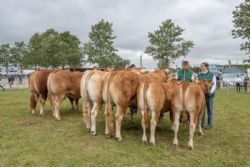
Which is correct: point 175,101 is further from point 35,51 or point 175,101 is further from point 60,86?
point 35,51

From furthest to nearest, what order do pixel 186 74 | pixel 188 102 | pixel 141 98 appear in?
1. pixel 186 74
2. pixel 141 98
3. pixel 188 102

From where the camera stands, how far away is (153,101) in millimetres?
6652

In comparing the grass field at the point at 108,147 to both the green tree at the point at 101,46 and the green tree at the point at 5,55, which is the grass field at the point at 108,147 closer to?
the green tree at the point at 101,46

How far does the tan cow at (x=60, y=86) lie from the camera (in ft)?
31.0

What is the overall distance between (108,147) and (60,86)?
3.62m

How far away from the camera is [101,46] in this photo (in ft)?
127

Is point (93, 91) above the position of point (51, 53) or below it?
below

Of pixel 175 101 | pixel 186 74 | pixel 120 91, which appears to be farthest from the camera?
pixel 186 74

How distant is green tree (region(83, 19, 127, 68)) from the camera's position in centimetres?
3853

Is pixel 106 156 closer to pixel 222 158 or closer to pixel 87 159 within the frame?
pixel 87 159

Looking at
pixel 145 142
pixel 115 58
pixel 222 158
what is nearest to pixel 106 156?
pixel 145 142

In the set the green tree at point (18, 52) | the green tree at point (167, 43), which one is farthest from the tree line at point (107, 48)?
the green tree at point (18, 52)

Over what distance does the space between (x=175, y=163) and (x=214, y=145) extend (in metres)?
1.75

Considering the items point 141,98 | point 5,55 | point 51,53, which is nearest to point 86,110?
point 141,98
